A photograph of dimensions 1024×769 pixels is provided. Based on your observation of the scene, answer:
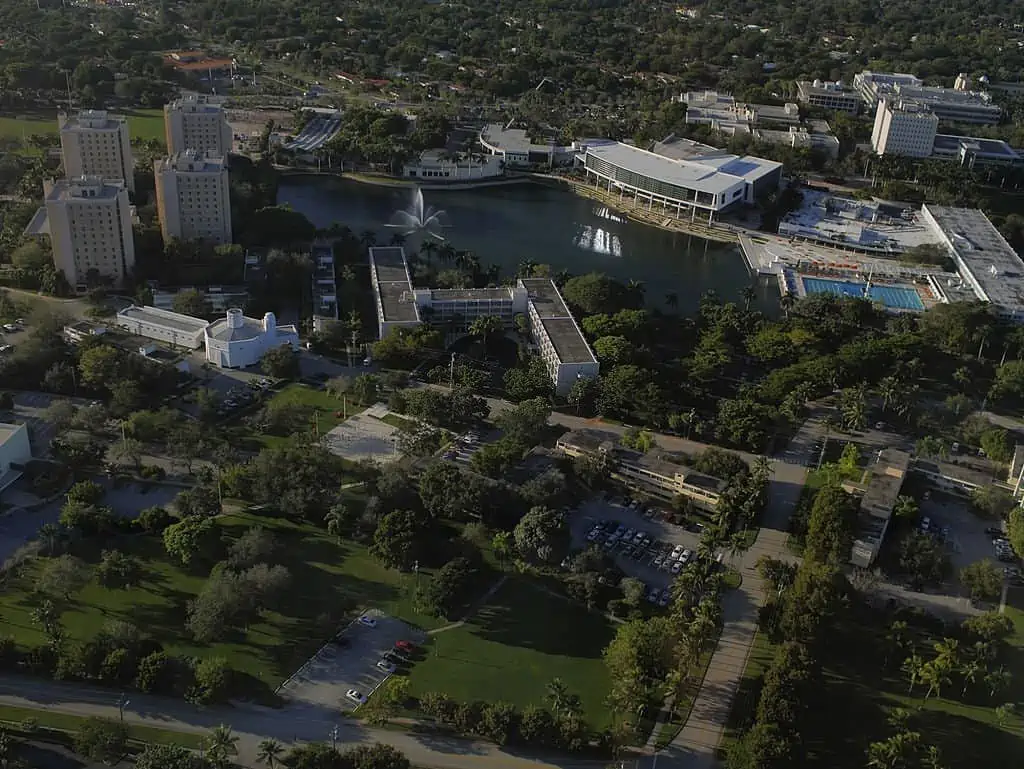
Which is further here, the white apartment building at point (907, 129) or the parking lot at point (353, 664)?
the white apartment building at point (907, 129)

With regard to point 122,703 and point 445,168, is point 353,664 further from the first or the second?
point 445,168

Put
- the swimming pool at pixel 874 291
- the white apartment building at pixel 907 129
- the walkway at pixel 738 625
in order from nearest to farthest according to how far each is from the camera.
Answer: the walkway at pixel 738 625
the swimming pool at pixel 874 291
the white apartment building at pixel 907 129

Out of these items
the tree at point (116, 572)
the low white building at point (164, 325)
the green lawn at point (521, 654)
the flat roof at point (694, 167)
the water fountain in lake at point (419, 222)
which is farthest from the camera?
the flat roof at point (694, 167)

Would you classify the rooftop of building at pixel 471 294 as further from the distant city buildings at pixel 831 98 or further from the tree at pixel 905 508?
the distant city buildings at pixel 831 98

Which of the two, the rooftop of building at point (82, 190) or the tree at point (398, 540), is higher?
the rooftop of building at point (82, 190)

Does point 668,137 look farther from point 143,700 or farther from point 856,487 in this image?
point 143,700

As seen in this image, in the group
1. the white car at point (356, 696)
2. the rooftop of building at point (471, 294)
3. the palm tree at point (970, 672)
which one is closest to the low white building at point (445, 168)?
the rooftop of building at point (471, 294)

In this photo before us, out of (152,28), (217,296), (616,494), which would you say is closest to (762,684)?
(616,494)

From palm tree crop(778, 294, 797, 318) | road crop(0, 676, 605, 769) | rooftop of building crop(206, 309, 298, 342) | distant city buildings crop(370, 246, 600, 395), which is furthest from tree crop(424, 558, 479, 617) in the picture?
palm tree crop(778, 294, 797, 318)
